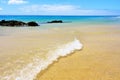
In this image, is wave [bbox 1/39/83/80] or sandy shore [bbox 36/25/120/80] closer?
wave [bbox 1/39/83/80]

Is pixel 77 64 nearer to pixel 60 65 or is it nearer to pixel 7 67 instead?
pixel 60 65

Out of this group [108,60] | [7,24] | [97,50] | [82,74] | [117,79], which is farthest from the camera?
[7,24]

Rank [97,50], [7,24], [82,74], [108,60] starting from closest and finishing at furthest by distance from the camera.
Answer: [82,74] → [108,60] → [97,50] → [7,24]

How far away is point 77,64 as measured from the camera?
7711mm

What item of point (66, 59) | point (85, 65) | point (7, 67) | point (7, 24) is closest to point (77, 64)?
point (85, 65)

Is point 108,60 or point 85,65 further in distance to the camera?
point 108,60

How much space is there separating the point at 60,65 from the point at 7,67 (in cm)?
153

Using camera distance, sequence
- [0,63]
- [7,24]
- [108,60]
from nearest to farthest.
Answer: [0,63] < [108,60] < [7,24]

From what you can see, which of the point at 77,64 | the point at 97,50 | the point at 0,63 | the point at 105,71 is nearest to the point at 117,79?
the point at 105,71

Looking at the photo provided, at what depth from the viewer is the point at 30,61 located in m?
7.91

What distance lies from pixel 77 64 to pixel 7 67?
2030mm

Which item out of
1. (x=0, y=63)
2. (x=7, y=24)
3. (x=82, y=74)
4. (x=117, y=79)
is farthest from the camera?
(x=7, y=24)

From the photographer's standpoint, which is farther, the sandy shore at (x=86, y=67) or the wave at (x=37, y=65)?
the sandy shore at (x=86, y=67)

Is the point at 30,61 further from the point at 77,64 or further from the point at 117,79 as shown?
the point at 117,79
